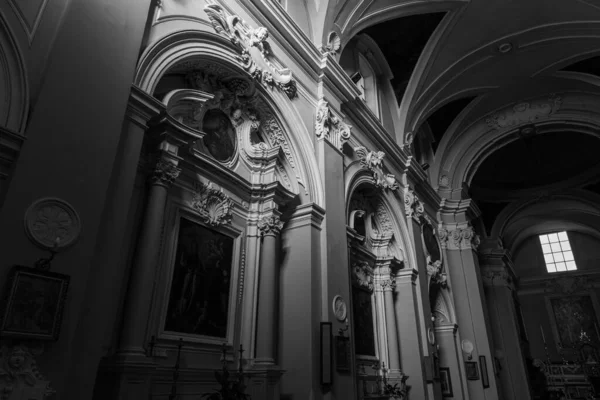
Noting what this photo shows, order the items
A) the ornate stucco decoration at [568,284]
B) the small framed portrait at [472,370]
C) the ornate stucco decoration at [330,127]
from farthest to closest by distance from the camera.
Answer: the ornate stucco decoration at [568,284] < the small framed portrait at [472,370] < the ornate stucco decoration at [330,127]

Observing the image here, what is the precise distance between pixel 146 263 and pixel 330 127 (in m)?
4.50

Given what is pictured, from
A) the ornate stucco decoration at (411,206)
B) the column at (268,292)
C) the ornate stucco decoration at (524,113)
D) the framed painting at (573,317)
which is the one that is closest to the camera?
the column at (268,292)

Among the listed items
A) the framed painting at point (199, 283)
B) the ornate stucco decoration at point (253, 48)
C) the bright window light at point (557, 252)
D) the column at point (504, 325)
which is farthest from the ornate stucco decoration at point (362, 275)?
the bright window light at point (557, 252)

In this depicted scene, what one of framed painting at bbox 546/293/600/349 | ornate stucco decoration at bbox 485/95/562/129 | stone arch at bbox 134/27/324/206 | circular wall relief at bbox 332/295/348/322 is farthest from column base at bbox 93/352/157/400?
framed painting at bbox 546/293/600/349

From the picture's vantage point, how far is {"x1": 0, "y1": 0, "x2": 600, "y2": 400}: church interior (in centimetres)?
336

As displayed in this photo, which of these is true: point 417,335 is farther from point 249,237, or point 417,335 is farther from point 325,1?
point 325,1

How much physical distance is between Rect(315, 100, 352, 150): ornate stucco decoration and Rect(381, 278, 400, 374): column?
3450 millimetres

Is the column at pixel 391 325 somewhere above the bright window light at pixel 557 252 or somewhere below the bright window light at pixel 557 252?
below

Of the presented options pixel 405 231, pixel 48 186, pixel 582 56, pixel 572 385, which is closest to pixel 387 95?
pixel 405 231

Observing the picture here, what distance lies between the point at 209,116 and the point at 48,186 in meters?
3.27

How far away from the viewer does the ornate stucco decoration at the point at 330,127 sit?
7.64 metres

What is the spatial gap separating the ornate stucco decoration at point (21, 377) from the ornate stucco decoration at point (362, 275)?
6.43 meters

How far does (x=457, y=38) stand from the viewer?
1126 centimetres

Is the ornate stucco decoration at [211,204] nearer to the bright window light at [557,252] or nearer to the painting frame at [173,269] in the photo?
the painting frame at [173,269]
